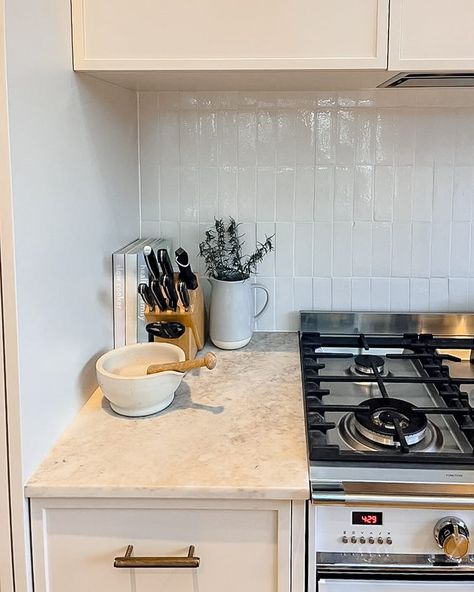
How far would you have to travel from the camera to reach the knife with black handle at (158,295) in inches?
60.6

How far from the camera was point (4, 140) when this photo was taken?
3.22 ft

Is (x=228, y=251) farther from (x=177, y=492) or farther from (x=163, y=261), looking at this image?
(x=177, y=492)

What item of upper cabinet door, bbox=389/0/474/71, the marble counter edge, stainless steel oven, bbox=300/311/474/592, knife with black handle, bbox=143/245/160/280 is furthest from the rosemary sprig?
the marble counter edge

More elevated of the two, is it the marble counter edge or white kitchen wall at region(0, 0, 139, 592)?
white kitchen wall at region(0, 0, 139, 592)

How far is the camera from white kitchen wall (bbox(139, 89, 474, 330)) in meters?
1.75

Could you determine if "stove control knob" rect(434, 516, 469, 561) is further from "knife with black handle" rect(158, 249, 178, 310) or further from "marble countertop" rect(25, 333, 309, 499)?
"knife with black handle" rect(158, 249, 178, 310)

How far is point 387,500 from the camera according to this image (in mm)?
1077

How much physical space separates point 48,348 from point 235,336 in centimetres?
64

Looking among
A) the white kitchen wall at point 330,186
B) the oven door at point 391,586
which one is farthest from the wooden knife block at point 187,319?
the oven door at point 391,586

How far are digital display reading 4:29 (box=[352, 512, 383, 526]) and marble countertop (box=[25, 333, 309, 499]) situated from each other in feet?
0.35

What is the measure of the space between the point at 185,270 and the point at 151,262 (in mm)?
103

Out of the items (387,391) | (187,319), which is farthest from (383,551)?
(187,319)

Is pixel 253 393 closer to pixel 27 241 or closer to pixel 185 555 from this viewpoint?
pixel 185 555

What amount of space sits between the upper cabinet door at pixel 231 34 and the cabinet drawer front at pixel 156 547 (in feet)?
2.68
